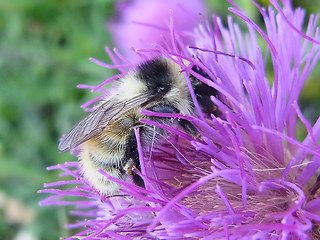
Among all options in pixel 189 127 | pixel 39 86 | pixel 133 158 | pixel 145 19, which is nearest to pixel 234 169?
pixel 189 127

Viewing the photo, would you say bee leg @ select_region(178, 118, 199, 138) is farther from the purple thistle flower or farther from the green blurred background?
the green blurred background

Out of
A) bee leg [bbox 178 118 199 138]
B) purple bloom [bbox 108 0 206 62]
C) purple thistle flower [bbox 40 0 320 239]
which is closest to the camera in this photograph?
purple thistle flower [bbox 40 0 320 239]

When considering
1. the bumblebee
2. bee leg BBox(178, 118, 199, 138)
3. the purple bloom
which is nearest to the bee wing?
the bumblebee

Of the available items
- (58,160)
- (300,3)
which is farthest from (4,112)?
(300,3)

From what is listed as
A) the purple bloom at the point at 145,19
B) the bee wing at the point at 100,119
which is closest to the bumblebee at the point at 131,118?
the bee wing at the point at 100,119

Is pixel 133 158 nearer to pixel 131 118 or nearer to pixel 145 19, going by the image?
pixel 131 118

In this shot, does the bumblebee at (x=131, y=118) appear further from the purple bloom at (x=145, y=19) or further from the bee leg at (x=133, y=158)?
the purple bloom at (x=145, y=19)
